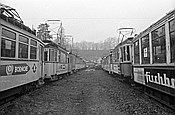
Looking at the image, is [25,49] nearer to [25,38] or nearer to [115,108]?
[25,38]

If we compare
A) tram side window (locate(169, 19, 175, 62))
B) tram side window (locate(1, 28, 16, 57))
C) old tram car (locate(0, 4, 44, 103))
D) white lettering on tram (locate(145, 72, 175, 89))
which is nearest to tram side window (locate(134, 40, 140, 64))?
white lettering on tram (locate(145, 72, 175, 89))

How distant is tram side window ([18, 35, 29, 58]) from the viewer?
7.61 metres

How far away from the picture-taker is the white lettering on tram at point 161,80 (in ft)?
17.9

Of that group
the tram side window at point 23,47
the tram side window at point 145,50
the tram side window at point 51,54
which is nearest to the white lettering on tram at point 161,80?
the tram side window at point 145,50

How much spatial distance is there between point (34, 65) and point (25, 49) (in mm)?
1663

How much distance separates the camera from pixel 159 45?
6.44 metres

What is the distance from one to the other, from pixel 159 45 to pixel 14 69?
4791mm

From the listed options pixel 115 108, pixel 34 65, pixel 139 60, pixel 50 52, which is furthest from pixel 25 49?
pixel 50 52

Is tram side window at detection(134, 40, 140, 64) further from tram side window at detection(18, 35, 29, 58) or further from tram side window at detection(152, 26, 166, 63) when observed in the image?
tram side window at detection(18, 35, 29, 58)

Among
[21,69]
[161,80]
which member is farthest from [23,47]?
[161,80]

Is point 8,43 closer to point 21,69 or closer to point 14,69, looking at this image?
point 14,69

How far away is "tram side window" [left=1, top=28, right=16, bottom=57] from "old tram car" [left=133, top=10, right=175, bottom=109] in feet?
15.5

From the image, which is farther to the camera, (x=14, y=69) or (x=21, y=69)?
(x=21, y=69)

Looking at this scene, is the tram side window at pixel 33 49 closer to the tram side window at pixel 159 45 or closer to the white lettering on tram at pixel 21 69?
the white lettering on tram at pixel 21 69
